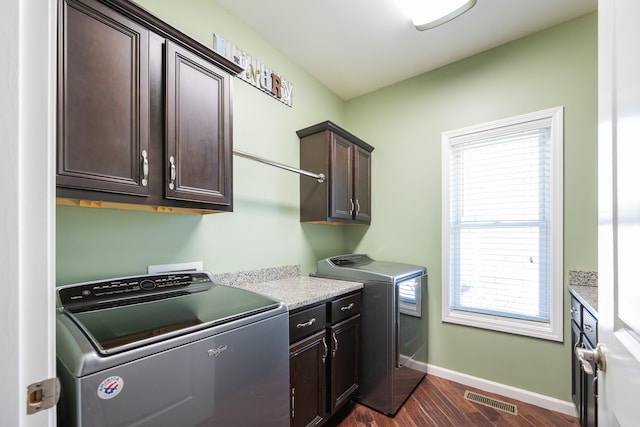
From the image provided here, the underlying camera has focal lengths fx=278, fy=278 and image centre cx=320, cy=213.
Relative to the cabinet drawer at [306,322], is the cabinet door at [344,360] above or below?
below

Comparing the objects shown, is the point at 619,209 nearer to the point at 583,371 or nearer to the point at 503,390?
the point at 583,371

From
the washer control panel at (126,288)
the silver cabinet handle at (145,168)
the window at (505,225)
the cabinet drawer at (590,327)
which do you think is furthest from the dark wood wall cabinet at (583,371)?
the silver cabinet handle at (145,168)

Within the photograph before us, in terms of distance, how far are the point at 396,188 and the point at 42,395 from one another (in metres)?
2.73

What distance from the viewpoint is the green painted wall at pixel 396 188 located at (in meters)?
1.55

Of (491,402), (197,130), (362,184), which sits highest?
(197,130)

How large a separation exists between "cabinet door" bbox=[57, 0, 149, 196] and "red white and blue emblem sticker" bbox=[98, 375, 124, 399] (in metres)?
0.67

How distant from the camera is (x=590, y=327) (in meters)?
1.44

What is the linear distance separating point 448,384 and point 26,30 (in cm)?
309

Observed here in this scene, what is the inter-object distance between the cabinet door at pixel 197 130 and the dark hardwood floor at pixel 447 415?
1.77 metres

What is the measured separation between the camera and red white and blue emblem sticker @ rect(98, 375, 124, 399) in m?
0.77

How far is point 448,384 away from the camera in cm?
240

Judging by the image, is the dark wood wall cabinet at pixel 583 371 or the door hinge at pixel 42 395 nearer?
the door hinge at pixel 42 395

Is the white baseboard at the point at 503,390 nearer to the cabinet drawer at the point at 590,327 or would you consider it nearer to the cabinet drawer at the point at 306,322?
the cabinet drawer at the point at 590,327

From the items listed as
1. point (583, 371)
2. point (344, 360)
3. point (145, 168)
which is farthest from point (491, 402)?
point (145, 168)
